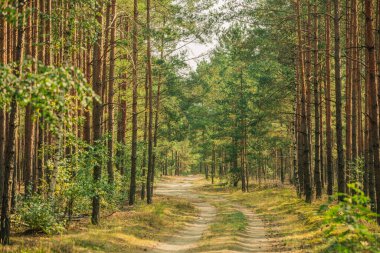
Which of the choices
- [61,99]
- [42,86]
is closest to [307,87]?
[61,99]

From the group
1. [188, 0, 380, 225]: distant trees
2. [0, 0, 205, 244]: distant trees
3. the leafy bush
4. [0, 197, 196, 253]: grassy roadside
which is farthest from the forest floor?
[188, 0, 380, 225]: distant trees

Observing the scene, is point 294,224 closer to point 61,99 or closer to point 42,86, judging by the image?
point 61,99

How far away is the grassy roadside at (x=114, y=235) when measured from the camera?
35.6ft

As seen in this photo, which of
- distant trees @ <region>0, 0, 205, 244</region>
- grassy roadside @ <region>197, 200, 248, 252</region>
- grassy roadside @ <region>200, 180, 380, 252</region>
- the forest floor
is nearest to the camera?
distant trees @ <region>0, 0, 205, 244</region>

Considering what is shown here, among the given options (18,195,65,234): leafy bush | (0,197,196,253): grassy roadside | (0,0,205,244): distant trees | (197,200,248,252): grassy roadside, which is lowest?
(197,200,248,252): grassy roadside

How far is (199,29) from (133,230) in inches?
442

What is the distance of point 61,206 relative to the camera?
14.7 metres

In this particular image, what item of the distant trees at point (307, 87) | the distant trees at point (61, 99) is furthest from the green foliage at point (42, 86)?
the distant trees at point (307, 87)

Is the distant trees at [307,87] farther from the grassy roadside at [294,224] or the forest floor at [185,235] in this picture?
the forest floor at [185,235]

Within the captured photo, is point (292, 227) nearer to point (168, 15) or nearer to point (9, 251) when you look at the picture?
point (9, 251)

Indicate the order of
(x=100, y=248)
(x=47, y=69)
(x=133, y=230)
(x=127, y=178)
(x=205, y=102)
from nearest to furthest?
(x=47, y=69) < (x=100, y=248) < (x=133, y=230) < (x=127, y=178) < (x=205, y=102)

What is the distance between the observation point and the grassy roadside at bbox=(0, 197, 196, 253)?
35.6 feet

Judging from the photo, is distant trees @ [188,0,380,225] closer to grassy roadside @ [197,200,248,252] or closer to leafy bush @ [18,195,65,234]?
grassy roadside @ [197,200,248,252]

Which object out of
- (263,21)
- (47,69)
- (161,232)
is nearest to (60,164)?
(161,232)
